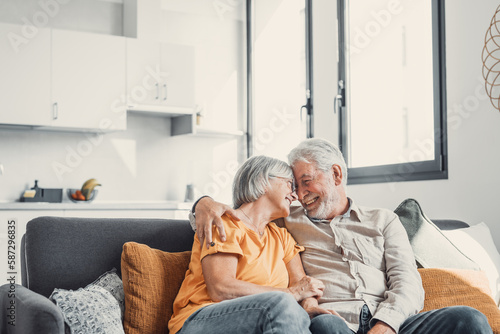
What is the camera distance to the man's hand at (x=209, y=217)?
1.90m

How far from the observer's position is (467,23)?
3113mm

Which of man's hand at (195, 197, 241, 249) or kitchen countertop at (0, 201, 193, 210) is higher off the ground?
man's hand at (195, 197, 241, 249)

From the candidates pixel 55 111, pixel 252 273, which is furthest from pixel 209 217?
pixel 55 111

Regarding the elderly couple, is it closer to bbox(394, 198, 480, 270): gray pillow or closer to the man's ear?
the man's ear

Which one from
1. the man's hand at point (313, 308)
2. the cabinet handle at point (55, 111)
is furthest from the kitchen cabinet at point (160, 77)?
the man's hand at point (313, 308)

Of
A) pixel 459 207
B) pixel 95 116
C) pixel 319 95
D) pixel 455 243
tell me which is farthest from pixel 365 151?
pixel 95 116

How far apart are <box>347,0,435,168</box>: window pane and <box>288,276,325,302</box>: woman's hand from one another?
181 centimetres

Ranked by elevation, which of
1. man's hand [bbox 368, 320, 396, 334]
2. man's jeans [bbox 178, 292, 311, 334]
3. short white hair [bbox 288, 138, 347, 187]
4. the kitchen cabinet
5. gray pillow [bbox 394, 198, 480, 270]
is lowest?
man's hand [bbox 368, 320, 396, 334]

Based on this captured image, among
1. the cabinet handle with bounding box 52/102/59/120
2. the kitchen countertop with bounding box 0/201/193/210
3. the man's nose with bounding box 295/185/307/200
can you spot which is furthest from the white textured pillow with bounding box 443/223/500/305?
the cabinet handle with bounding box 52/102/59/120

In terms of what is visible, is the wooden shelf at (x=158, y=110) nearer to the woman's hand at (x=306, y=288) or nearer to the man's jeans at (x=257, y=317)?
the woman's hand at (x=306, y=288)

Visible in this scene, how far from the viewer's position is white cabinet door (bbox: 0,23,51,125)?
4242 mm

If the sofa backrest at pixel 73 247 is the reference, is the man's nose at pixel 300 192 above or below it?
above

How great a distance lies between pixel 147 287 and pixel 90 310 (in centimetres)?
24

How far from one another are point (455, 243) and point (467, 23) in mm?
1334
